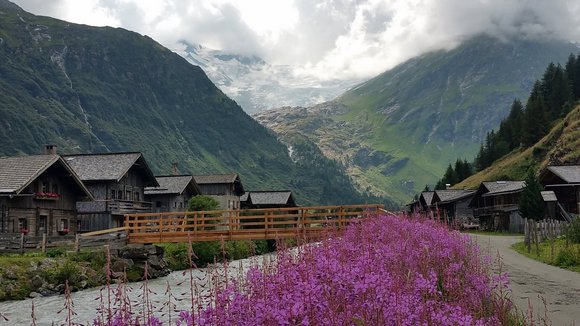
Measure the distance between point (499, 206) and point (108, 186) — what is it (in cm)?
5186

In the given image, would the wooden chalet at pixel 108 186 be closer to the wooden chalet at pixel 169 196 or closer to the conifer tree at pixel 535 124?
the wooden chalet at pixel 169 196

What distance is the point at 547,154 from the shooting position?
345 feet

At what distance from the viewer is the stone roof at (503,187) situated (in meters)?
70.1

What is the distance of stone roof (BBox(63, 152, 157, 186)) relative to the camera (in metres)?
53.6

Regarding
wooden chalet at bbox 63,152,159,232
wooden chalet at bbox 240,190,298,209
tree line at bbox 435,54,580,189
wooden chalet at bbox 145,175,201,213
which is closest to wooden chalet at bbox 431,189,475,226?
wooden chalet at bbox 240,190,298,209

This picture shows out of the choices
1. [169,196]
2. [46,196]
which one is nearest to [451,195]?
[169,196]

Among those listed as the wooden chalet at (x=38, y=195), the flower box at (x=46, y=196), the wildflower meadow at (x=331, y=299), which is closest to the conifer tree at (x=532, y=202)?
the wooden chalet at (x=38, y=195)

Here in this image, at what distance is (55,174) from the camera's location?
43188 mm

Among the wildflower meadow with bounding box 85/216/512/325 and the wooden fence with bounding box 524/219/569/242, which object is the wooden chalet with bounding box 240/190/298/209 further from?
the wildflower meadow with bounding box 85/216/512/325

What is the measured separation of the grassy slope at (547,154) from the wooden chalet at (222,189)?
167ft

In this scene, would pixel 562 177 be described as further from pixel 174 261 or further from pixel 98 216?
pixel 98 216

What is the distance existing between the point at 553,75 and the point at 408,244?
144511 mm

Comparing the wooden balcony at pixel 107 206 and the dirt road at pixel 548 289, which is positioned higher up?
the wooden balcony at pixel 107 206

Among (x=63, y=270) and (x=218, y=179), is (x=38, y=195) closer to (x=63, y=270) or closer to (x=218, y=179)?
(x=63, y=270)
